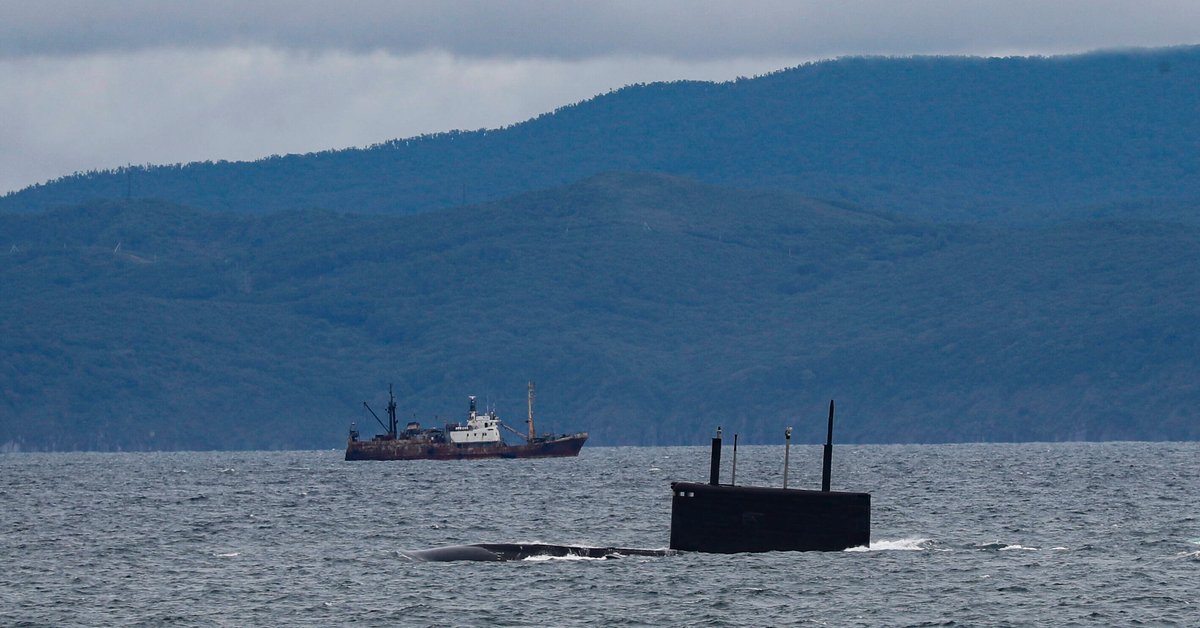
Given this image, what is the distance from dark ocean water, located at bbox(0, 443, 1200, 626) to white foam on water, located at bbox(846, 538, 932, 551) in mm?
111

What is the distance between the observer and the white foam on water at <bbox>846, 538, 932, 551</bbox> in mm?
83188

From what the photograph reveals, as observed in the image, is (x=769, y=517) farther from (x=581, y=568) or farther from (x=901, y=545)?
(x=901, y=545)

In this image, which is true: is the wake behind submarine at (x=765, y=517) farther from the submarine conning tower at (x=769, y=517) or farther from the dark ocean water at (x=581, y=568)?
the dark ocean water at (x=581, y=568)

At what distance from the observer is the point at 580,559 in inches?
3172

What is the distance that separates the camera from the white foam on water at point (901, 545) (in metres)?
83.2

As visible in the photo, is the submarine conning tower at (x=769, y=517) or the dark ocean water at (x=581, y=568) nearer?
the dark ocean water at (x=581, y=568)

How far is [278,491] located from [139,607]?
90.1 metres

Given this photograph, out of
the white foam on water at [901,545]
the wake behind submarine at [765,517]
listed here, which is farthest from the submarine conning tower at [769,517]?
the white foam on water at [901,545]

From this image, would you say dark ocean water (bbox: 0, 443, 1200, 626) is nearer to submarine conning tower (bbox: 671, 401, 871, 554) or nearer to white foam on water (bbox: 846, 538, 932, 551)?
white foam on water (bbox: 846, 538, 932, 551)

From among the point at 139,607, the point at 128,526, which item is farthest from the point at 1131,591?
the point at 128,526

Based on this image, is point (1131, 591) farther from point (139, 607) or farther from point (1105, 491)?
point (1105, 491)

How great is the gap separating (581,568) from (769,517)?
24.5ft

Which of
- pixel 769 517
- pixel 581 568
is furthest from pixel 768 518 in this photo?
pixel 581 568

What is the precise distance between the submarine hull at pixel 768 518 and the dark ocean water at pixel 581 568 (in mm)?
779
